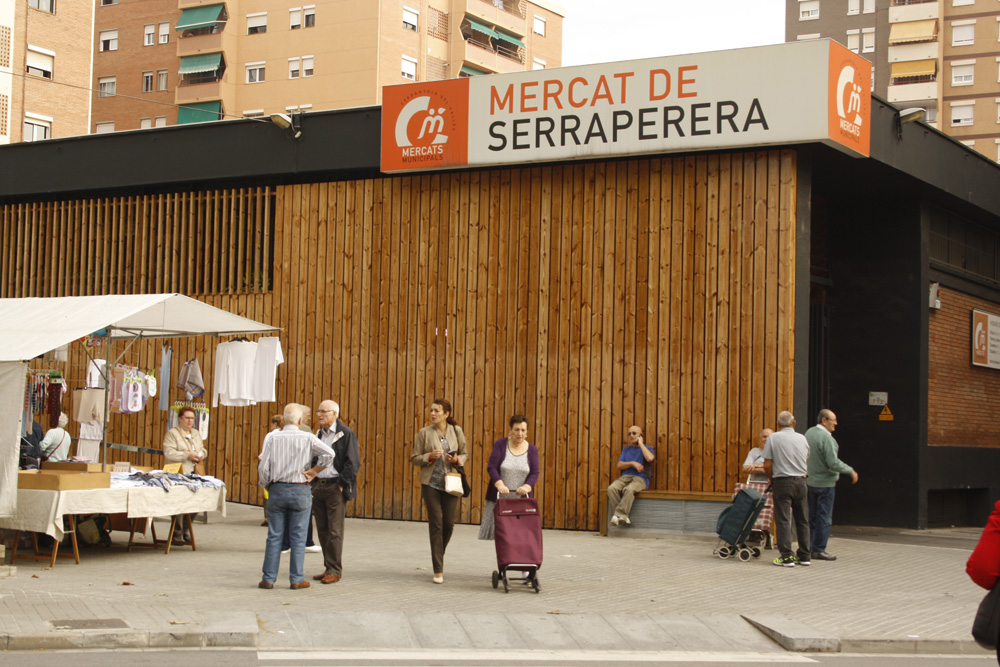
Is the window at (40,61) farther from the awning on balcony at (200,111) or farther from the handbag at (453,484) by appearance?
the handbag at (453,484)

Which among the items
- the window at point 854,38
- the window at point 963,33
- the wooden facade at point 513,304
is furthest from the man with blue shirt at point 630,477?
the window at point 854,38

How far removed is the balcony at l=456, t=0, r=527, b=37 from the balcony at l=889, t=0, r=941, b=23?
68.2 feet

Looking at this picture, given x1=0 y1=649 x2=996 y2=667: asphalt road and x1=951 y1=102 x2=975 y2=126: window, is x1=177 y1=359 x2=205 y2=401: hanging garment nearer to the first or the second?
x1=0 y1=649 x2=996 y2=667: asphalt road

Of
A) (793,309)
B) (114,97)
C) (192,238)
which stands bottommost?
(793,309)

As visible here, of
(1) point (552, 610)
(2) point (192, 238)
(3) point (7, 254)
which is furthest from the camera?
(3) point (7, 254)

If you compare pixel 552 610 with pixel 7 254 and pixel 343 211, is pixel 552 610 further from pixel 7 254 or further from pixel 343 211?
pixel 7 254

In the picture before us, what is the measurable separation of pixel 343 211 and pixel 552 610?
943 cm

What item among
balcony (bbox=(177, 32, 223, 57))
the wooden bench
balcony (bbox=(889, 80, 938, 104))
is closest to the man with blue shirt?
the wooden bench

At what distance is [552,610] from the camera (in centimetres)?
963

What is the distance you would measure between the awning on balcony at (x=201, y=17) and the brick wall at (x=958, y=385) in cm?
3922

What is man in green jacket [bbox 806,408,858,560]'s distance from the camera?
44.5 ft

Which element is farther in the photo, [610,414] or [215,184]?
[215,184]

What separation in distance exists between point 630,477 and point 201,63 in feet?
135

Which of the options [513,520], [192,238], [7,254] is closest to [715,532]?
[513,520]
